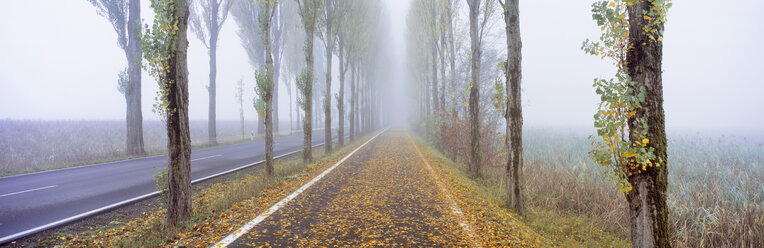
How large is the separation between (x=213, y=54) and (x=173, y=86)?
20179 millimetres

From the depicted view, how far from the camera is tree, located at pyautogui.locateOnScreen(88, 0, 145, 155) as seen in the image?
15.2 m

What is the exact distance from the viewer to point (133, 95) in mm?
15539

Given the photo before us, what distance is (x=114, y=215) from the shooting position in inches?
238

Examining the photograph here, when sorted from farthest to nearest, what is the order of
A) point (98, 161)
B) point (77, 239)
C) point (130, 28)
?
point (130, 28)
point (98, 161)
point (77, 239)

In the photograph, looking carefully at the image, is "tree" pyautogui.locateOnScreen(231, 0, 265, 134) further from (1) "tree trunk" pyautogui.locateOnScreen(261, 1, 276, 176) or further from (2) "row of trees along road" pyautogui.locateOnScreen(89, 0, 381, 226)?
(1) "tree trunk" pyautogui.locateOnScreen(261, 1, 276, 176)

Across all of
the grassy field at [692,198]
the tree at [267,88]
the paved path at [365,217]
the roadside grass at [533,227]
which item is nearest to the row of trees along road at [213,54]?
the tree at [267,88]

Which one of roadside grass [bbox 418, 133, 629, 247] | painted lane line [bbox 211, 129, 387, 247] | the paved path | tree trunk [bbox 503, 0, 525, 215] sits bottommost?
roadside grass [bbox 418, 133, 629, 247]

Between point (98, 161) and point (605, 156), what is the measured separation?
670 inches

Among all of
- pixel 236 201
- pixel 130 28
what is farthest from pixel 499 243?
pixel 130 28

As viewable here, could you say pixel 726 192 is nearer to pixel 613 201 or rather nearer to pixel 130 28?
pixel 613 201

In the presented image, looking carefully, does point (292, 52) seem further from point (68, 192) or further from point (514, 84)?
point (514, 84)

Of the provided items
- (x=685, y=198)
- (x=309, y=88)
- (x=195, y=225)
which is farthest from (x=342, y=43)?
(x=685, y=198)

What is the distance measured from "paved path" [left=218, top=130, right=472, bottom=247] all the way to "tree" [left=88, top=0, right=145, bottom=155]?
12.3 meters

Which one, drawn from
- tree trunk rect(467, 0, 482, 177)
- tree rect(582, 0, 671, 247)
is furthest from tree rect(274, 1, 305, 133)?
tree rect(582, 0, 671, 247)
